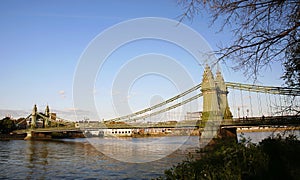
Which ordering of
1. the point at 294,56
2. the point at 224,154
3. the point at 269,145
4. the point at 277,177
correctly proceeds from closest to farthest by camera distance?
the point at 294,56, the point at 277,177, the point at 224,154, the point at 269,145

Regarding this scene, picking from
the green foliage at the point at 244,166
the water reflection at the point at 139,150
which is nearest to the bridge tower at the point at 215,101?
the water reflection at the point at 139,150

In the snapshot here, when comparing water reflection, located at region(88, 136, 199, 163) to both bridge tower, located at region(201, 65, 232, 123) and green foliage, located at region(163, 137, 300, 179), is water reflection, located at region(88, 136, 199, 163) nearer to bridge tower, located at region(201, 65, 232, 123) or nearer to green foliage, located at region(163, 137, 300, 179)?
bridge tower, located at region(201, 65, 232, 123)

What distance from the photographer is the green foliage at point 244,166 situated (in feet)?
16.8

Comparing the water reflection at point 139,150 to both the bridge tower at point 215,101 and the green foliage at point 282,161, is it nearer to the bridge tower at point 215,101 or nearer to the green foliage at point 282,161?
the bridge tower at point 215,101

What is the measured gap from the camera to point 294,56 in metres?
5.02

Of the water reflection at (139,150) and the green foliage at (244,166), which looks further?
the water reflection at (139,150)

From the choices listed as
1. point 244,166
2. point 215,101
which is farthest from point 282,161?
point 215,101

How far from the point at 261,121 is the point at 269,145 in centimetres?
2363

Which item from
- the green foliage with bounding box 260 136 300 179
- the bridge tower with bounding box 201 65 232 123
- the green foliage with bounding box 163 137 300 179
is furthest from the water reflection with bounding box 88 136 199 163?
the green foliage with bounding box 163 137 300 179

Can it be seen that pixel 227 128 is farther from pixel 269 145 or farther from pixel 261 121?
pixel 269 145

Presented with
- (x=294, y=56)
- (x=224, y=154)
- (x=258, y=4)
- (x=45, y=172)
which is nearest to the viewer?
(x=258, y=4)

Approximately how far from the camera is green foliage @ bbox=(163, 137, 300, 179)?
512 cm

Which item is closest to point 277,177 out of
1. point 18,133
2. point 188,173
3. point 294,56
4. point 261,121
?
point 188,173

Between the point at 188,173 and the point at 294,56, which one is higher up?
the point at 294,56
